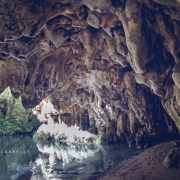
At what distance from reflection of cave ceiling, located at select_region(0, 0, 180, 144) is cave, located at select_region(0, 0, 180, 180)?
0.17 ft

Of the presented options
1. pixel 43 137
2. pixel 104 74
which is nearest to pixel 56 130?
pixel 43 137

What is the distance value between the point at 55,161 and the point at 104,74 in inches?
256

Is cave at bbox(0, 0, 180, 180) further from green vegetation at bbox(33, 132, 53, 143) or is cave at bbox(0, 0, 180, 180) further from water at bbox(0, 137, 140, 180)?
green vegetation at bbox(33, 132, 53, 143)

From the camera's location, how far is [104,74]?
20.0 meters

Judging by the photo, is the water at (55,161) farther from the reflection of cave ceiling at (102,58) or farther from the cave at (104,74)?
the reflection of cave ceiling at (102,58)

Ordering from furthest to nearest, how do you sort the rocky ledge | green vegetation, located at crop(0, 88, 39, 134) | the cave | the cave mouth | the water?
green vegetation, located at crop(0, 88, 39, 134), the cave mouth, the water, the cave, the rocky ledge

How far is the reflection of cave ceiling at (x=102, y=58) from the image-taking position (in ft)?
50.2

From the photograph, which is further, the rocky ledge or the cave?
the cave

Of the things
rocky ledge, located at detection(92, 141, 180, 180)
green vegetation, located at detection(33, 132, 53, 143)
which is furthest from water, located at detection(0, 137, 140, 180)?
green vegetation, located at detection(33, 132, 53, 143)

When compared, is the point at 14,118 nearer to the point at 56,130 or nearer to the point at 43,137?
the point at 43,137

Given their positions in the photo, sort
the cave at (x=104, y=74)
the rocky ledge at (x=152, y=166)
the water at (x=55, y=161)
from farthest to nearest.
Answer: the water at (x=55, y=161) → the cave at (x=104, y=74) → the rocky ledge at (x=152, y=166)

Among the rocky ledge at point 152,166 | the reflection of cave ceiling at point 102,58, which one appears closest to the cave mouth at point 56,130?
the reflection of cave ceiling at point 102,58

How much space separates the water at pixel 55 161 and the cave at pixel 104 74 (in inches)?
3.1

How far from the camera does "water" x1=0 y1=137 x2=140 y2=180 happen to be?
16.0m
